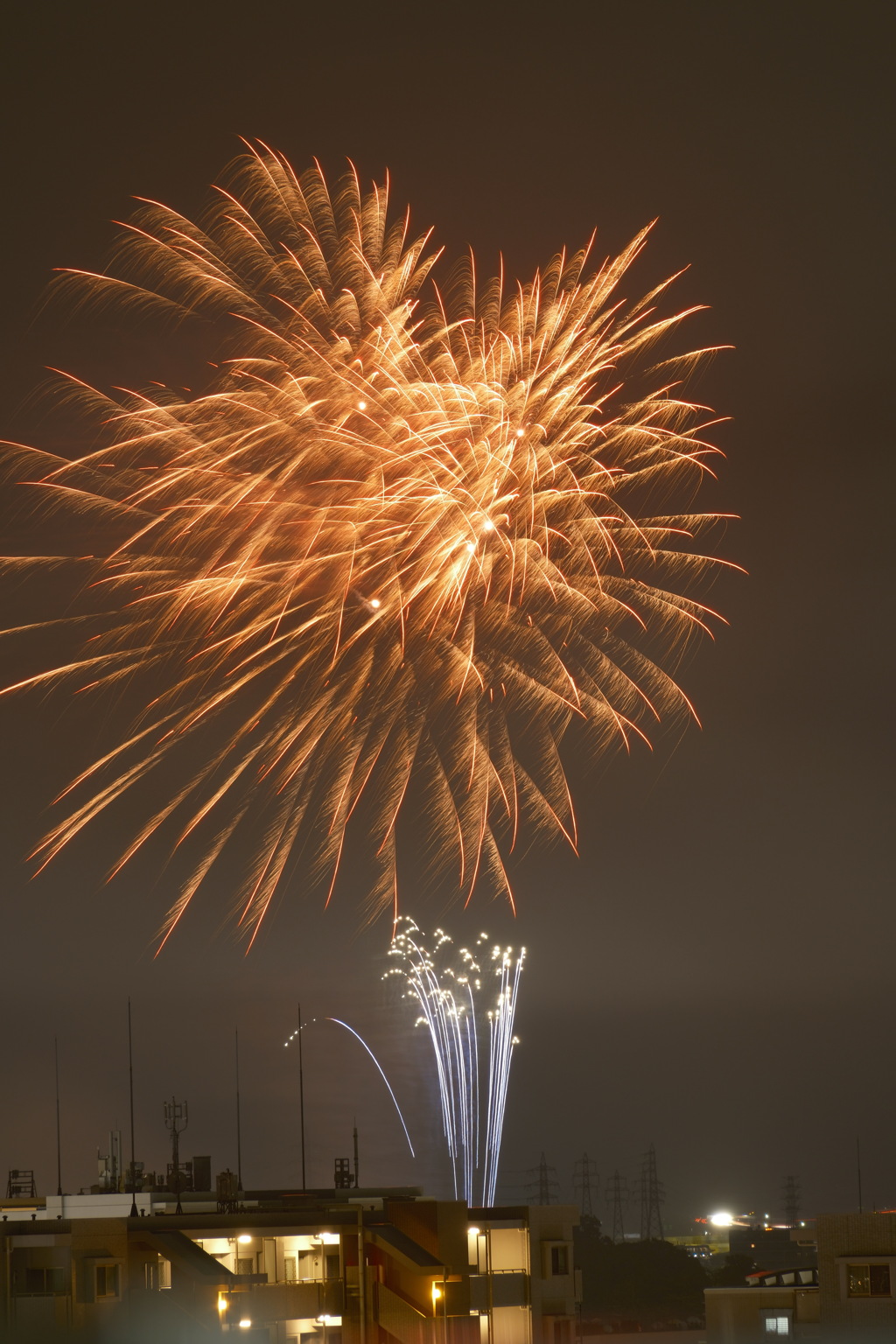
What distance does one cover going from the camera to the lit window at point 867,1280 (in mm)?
45219

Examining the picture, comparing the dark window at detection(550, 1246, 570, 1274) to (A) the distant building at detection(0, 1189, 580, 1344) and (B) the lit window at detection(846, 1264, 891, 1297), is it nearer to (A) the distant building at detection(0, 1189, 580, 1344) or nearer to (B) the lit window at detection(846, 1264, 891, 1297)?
(A) the distant building at detection(0, 1189, 580, 1344)

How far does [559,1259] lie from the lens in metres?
51.9

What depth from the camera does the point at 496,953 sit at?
4697cm

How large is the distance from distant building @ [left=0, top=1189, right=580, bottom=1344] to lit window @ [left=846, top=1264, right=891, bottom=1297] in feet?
33.1

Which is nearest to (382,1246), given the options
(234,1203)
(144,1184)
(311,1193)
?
(234,1203)

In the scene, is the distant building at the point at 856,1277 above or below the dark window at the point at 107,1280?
below

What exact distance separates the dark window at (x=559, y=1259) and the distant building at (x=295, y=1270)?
5 centimetres

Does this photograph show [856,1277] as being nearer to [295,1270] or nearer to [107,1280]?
[295,1270]

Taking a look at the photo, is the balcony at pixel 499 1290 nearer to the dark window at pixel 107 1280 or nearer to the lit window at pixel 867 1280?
the lit window at pixel 867 1280

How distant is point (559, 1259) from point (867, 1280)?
35.0 feet

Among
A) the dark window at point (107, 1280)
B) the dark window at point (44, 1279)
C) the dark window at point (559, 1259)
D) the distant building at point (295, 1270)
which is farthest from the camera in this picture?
the dark window at point (559, 1259)

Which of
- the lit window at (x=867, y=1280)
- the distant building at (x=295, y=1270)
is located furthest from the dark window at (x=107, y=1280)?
the lit window at (x=867, y=1280)

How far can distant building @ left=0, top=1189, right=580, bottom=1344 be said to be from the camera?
38312 mm

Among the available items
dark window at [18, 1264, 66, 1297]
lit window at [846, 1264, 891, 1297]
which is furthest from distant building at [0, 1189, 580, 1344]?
lit window at [846, 1264, 891, 1297]
